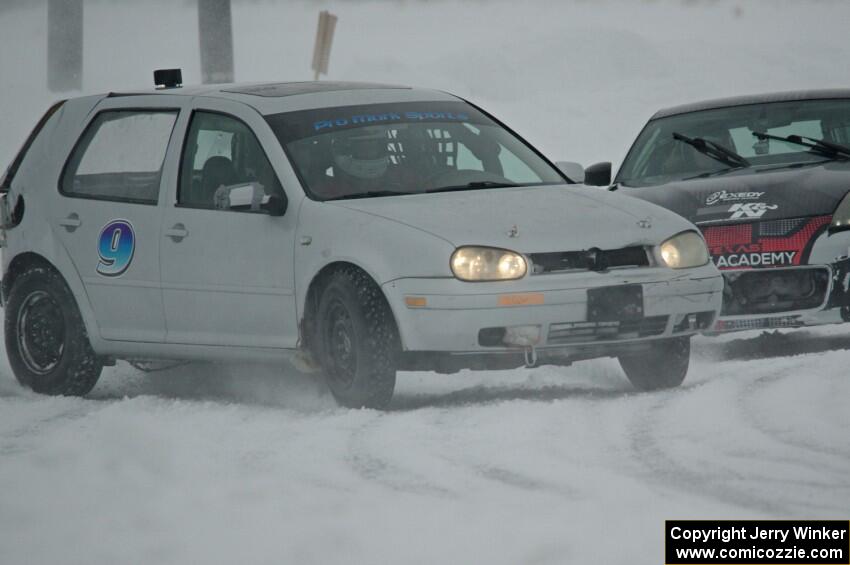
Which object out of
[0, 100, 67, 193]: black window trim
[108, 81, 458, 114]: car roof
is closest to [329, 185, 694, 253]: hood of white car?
[108, 81, 458, 114]: car roof

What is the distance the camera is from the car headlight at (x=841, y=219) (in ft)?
32.4

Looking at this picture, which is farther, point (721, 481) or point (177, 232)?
point (177, 232)

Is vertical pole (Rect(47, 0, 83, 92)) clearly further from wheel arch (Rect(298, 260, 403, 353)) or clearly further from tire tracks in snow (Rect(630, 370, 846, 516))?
tire tracks in snow (Rect(630, 370, 846, 516))

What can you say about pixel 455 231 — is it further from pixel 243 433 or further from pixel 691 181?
pixel 691 181

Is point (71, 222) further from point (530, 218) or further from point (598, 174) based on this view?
point (598, 174)

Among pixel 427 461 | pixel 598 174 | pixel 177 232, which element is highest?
pixel 598 174

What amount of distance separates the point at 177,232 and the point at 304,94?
96cm

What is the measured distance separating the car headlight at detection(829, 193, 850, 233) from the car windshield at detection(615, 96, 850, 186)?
1.06 meters

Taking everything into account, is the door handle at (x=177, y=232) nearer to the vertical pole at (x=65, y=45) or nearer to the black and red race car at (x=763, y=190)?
the black and red race car at (x=763, y=190)

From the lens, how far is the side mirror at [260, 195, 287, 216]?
8.80m

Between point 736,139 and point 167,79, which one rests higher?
point 167,79

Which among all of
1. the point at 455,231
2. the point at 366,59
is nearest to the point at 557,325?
the point at 455,231

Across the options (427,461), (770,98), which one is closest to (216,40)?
(770,98)

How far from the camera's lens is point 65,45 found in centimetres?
3095
